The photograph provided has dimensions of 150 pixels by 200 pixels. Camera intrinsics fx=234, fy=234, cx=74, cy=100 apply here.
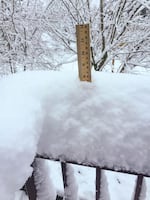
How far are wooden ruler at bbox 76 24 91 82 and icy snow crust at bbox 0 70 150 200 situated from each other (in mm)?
60

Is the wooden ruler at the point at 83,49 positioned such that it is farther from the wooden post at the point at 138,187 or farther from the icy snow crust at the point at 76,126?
the wooden post at the point at 138,187

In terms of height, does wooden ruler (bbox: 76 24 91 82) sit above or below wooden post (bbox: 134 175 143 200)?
above

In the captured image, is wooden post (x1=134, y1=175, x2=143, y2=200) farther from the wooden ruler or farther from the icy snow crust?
the wooden ruler

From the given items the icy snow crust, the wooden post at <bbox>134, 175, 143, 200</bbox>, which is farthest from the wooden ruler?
the wooden post at <bbox>134, 175, 143, 200</bbox>

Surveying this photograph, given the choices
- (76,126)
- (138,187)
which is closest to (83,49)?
(76,126)

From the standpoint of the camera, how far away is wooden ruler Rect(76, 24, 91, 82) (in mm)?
952

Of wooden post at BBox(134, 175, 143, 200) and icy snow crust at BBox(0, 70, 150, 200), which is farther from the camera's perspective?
wooden post at BBox(134, 175, 143, 200)

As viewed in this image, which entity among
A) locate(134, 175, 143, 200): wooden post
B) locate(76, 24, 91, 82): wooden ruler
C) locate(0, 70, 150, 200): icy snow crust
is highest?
locate(76, 24, 91, 82): wooden ruler

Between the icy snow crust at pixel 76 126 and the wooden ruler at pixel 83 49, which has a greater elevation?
the wooden ruler at pixel 83 49

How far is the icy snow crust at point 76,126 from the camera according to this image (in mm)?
830

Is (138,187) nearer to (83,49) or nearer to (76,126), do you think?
(76,126)

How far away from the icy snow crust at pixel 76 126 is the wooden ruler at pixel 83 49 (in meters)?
0.06

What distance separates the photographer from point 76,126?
0.92 meters

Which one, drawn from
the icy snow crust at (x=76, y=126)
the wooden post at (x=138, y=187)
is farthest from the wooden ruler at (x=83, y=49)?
the wooden post at (x=138, y=187)
